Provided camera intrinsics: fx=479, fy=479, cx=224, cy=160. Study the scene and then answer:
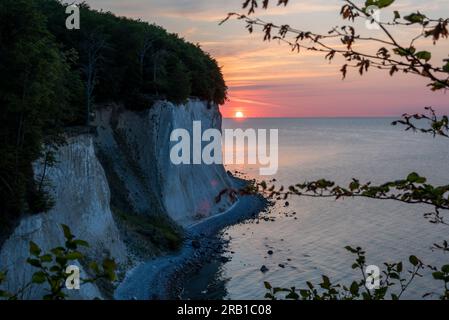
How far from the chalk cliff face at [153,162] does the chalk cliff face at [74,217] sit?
8.97m

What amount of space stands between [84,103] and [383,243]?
32584 millimetres

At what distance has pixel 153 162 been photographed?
4709cm

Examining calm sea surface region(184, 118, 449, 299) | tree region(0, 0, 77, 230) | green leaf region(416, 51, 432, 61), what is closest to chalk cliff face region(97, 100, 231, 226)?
calm sea surface region(184, 118, 449, 299)

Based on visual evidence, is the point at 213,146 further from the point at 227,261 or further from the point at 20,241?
the point at 20,241

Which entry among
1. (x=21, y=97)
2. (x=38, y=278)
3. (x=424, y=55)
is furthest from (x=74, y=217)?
(x=424, y=55)

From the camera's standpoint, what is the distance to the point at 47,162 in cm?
2645

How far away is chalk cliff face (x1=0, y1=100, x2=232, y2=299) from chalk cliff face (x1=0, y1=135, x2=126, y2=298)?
0.13 feet

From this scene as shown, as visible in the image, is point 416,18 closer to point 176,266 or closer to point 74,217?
point 74,217

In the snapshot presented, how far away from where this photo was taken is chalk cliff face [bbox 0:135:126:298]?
22.1 m

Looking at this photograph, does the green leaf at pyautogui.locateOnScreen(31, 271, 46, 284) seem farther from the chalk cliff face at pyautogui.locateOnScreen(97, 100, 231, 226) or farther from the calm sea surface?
the chalk cliff face at pyautogui.locateOnScreen(97, 100, 231, 226)

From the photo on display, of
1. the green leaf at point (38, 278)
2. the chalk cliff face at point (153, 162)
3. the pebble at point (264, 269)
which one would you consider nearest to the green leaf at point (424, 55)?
the green leaf at point (38, 278)

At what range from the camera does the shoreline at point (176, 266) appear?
106 ft

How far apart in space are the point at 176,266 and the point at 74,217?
36.8 ft
